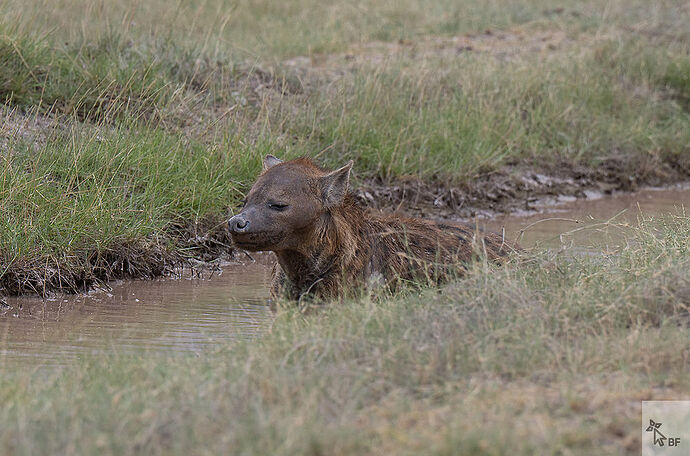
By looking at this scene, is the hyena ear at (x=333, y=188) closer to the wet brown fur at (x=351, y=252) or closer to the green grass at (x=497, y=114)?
the wet brown fur at (x=351, y=252)

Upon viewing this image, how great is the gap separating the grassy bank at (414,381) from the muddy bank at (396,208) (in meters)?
2.04

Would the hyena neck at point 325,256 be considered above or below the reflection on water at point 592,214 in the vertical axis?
above

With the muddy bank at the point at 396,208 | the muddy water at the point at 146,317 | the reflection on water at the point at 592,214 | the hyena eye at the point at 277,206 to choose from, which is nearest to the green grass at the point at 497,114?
the muddy bank at the point at 396,208

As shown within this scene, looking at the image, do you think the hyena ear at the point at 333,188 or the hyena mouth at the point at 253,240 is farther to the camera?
the hyena ear at the point at 333,188

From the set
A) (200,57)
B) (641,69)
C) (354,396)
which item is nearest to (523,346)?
(354,396)

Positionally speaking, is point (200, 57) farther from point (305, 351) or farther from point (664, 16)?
point (664, 16)

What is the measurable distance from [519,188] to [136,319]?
538cm

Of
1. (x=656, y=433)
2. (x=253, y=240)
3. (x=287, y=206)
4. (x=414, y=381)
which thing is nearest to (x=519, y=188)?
(x=287, y=206)

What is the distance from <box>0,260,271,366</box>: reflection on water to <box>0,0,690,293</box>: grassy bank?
29 centimetres

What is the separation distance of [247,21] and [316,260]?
908 centimetres

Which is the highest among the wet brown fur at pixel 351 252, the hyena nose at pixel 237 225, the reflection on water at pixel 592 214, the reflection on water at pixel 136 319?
the hyena nose at pixel 237 225

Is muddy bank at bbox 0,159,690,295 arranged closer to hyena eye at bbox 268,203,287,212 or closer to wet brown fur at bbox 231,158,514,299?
wet brown fur at bbox 231,158,514,299

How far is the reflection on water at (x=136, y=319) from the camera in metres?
5.69

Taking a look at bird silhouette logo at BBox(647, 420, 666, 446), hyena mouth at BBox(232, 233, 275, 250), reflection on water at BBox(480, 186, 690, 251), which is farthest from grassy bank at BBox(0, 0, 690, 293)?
bird silhouette logo at BBox(647, 420, 666, 446)
